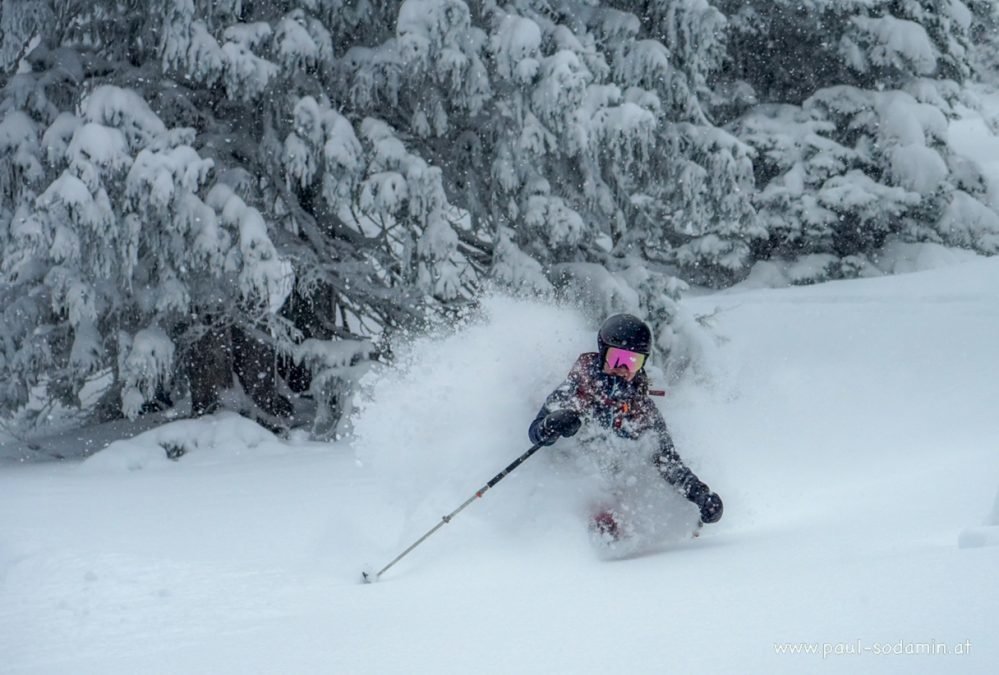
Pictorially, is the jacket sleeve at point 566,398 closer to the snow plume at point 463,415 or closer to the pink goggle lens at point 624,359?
the pink goggle lens at point 624,359

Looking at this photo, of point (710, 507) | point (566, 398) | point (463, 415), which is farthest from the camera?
point (463, 415)

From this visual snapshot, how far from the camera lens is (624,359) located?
5594 mm

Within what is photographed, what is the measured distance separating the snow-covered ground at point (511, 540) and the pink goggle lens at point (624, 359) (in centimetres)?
59

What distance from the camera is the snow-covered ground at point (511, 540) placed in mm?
3260

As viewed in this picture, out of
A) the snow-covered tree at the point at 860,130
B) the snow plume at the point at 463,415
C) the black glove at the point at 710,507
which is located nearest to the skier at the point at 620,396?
the black glove at the point at 710,507

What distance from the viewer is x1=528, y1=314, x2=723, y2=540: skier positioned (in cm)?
557

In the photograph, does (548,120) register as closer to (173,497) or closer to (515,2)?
(515,2)

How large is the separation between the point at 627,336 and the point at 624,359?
5.2 inches

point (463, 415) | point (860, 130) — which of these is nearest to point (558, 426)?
point (463, 415)

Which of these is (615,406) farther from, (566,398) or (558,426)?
(558,426)

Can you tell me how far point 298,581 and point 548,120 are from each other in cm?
543

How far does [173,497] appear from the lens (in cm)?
805

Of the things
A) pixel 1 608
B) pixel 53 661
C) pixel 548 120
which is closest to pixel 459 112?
pixel 548 120

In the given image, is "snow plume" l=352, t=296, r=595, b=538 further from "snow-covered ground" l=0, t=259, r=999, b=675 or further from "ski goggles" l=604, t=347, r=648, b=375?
"ski goggles" l=604, t=347, r=648, b=375
